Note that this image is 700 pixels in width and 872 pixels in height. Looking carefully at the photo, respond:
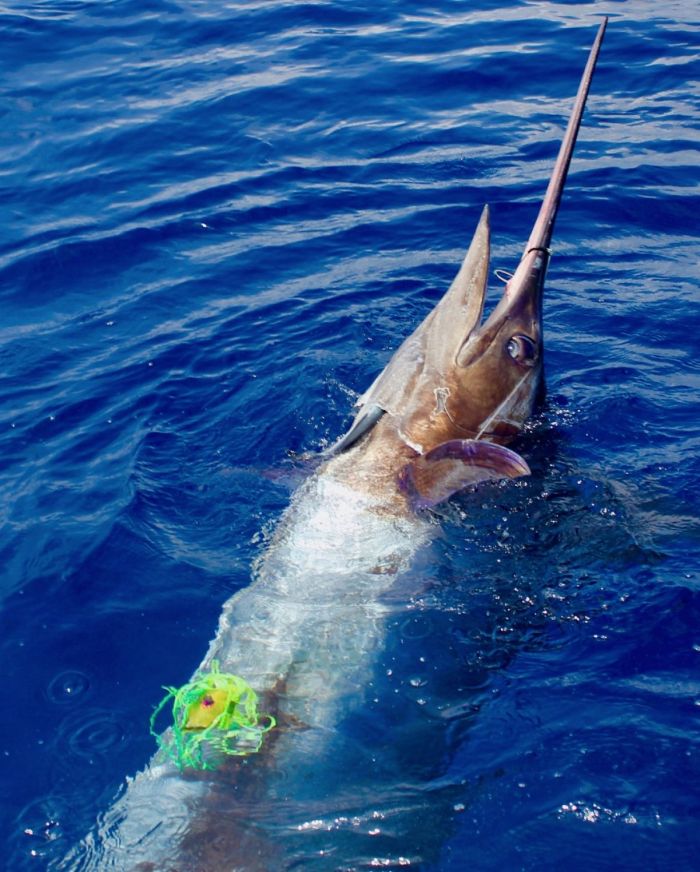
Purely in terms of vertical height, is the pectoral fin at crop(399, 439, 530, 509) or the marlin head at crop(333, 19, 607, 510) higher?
the marlin head at crop(333, 19, 607, 510)

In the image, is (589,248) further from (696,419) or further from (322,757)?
(322,757)

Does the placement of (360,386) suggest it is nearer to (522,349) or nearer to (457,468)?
(522,349)

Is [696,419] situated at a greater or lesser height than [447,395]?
lesser

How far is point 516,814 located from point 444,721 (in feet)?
1.74

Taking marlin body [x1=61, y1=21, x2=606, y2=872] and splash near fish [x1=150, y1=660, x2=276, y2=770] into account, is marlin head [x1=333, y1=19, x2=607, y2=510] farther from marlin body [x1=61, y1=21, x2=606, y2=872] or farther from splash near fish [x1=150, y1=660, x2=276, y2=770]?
splash near fish [x1=150, y1=660, x2=276, y2=770]

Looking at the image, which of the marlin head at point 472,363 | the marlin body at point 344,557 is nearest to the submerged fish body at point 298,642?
the marlin body at point 344,557

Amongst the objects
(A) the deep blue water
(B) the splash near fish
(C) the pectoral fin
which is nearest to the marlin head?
(C) the pectoral fin

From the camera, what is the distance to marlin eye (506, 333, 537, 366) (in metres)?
5.26

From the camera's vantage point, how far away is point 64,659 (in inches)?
181

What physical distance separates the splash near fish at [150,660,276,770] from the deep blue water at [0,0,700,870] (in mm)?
266

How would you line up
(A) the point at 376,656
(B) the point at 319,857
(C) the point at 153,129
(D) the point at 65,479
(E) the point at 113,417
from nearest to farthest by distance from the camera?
(B) the point at 319,857
(A) the point at 376,656
(D) the point at 65,479
(E) the point at 113,417
(C) the point at 153,129

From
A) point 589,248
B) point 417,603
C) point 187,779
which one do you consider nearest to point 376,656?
point 417,603

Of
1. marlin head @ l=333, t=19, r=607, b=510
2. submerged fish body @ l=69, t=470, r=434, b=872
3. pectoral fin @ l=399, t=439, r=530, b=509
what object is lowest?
Result: submerged fish body @ l=69, t=470, r=434, b=872

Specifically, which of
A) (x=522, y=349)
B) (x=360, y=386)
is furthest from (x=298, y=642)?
(x=360, y=386)
